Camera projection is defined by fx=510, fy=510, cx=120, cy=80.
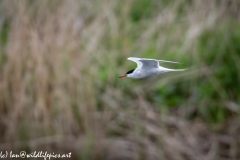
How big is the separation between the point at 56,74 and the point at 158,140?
695mm

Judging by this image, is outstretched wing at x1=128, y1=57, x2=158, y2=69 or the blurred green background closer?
outstretched wing at x1=128, y1=57, x2=158, y2=69

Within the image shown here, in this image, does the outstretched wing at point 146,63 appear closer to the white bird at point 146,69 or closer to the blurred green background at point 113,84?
the white bird at point 146,69

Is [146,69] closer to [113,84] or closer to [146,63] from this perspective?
[146,63]

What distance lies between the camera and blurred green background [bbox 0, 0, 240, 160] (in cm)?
262

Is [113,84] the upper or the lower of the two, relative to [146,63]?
lower

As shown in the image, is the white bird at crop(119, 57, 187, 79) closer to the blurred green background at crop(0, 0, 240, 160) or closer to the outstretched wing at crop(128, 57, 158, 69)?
the outstretched wing at crop(128, 57, 158, 69)

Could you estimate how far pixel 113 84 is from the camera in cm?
304

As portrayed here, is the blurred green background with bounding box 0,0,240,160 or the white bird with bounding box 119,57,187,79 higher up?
the white bird with bounding box 119,57,187,79

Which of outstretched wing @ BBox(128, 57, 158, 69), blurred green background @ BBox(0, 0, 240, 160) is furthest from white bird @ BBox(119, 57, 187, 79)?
blurred green background @ BBox(0, 0, 240, 160)

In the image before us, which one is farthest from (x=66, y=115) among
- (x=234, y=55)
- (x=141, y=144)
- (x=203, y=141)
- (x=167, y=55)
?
(x=234, y=55)

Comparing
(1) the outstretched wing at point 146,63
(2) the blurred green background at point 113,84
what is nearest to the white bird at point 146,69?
(1) the outstretched wing at point 146,63

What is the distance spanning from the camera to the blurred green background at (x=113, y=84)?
103 inches

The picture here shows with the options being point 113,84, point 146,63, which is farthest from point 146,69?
point 113,84

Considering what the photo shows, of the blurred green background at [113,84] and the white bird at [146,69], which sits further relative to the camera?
the blurred green background at [113,84]
